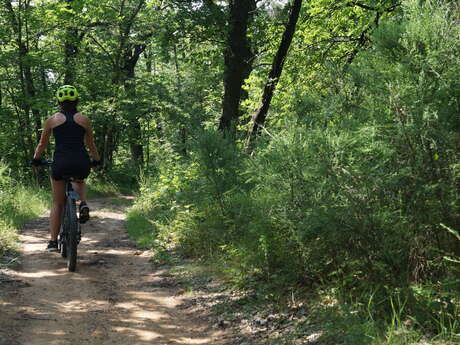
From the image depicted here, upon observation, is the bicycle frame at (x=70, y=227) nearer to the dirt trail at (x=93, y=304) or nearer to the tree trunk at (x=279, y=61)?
the dirt trail at (x=93, y=304)

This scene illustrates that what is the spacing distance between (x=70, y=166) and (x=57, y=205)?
2.18 ft

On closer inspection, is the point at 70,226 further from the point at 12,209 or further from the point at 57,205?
the point at 12,209

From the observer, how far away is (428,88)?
3.65 meters

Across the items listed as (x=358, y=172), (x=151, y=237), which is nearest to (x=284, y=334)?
(x=358, y=172)

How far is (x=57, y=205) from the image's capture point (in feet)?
21.6

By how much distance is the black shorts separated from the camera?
20.6 feet

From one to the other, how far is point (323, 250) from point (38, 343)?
8.60 ft

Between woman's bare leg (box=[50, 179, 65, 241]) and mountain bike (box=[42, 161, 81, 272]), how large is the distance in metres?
0.06

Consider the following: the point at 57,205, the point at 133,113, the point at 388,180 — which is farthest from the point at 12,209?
the point at 133,113

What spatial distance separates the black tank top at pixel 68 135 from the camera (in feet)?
20.7

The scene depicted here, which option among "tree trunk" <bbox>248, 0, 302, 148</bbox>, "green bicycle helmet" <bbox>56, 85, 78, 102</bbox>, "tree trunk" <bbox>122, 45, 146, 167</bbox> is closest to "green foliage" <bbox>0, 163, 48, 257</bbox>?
"green bicycle helmet" <bbox>56, 85, 78, 102</bbox>

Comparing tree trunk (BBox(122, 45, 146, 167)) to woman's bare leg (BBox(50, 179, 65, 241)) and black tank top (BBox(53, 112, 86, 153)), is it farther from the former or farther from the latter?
black tank top (BBox(53, 112, 86, 153))

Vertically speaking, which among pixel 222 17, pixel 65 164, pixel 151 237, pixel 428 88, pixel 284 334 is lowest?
pixel 151 237

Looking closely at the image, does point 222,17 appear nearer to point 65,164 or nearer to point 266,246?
point 65,164
